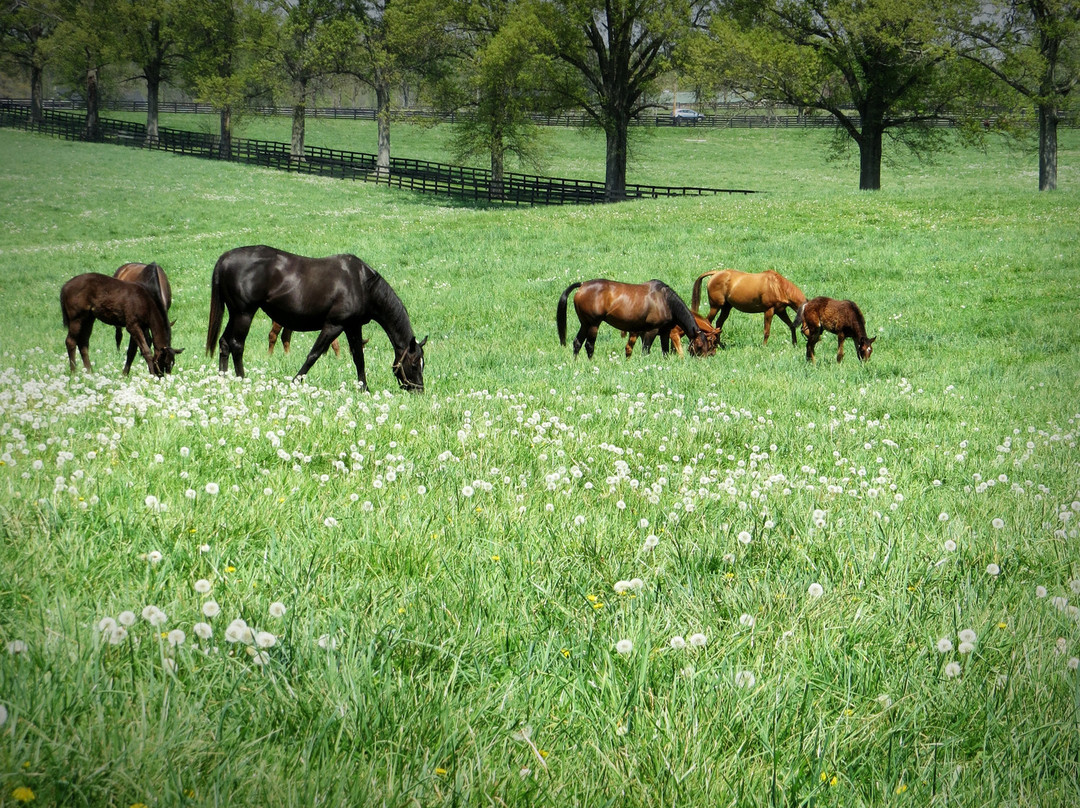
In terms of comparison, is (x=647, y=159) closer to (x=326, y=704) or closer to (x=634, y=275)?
(x=634, y=275)

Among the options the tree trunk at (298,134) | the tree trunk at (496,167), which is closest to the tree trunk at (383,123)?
the tree trunk at (298,134)

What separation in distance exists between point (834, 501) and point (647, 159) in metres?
70.6

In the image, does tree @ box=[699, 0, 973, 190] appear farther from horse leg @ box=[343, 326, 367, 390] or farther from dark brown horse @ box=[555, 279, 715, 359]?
horse leg @ box=[343, 326, 367, 390]

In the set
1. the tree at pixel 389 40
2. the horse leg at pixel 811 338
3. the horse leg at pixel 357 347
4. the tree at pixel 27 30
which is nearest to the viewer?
the horse leg at pixel 357 347

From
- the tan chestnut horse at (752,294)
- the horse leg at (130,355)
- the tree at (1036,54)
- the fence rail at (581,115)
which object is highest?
the fence rail at (581,115)

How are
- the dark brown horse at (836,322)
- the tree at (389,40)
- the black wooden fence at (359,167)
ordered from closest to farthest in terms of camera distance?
the dark brown horse at (836,322) < the tree at (389,40) < the black wooden fence at (359,167)

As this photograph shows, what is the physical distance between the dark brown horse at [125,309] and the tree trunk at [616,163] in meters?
39.0

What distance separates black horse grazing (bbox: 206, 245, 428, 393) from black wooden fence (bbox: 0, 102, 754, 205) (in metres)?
41.7

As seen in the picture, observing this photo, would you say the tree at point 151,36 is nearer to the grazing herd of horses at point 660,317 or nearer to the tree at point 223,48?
the tree at point 223,48

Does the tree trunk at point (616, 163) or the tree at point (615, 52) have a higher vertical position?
the tree at point (615, 52)

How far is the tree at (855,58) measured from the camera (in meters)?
37.0

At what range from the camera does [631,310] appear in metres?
14.3

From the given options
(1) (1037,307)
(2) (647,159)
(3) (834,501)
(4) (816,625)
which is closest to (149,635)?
(4) (816,625)

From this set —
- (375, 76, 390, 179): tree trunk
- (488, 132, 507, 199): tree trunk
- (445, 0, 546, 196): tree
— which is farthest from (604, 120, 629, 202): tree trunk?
(375, 76, 390, 179): tree trunk
